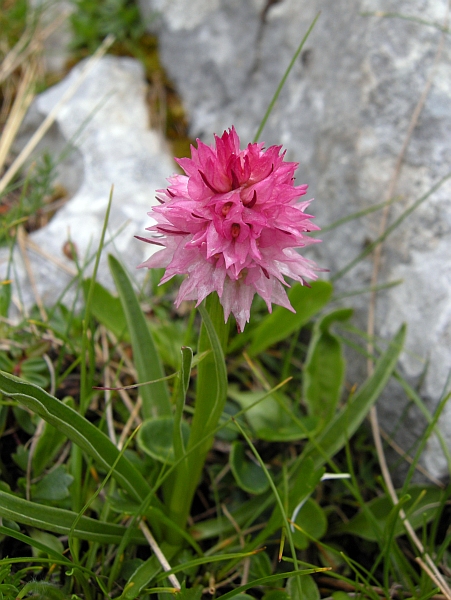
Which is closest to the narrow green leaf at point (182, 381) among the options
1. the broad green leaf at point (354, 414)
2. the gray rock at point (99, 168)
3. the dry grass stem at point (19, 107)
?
the broad green leaf at point (354, 414)

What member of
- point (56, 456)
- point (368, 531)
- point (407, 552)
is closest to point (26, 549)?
point (56, 456)

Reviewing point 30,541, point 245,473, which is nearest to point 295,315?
point 245,473

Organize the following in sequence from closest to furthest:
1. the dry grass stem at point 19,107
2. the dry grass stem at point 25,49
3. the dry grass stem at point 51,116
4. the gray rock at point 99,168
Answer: the gray rock at point 99,168
the dry grass stem at point 51,116
the dry grass stem at point 19,107
the dry grass stem at point 25,49

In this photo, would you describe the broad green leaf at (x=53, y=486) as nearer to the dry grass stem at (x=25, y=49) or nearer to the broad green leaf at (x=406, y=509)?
the broad green leaf at (x=406, y=509)

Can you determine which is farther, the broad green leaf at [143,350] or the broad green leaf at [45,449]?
the broad green leaf at [143,350]

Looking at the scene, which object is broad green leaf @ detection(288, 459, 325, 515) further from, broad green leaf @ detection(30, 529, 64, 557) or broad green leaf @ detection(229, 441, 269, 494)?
broad green leaf @ detection(30, 529, 64, 557)

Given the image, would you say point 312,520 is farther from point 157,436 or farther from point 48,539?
point 48,539
